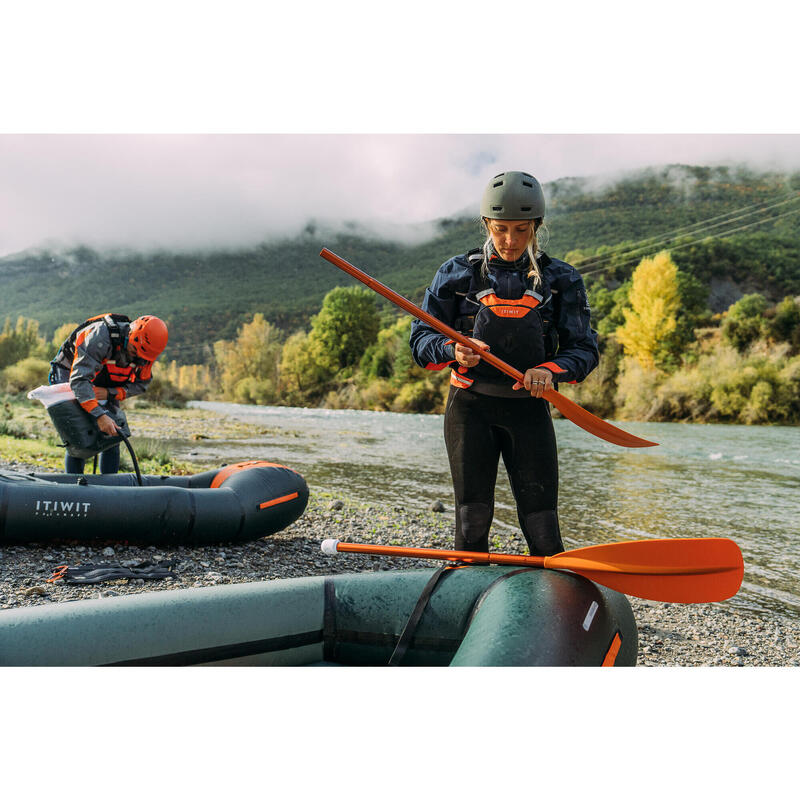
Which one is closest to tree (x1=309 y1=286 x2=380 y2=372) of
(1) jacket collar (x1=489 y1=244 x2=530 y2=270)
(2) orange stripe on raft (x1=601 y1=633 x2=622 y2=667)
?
(1) jacket collar (x1=489 y1=244 x2=530 y2=270)

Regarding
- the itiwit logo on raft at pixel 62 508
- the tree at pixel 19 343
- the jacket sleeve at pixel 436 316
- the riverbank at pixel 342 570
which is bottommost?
the riverbank at pixel 342 570

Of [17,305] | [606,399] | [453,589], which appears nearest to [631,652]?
[453,589]

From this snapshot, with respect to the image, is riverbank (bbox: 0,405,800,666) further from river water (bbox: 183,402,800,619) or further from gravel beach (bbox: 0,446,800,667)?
river water (bbox: 183,402,800,619)

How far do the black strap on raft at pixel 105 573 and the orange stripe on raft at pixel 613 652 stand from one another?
2.14 meters

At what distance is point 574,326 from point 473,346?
392 millimetres

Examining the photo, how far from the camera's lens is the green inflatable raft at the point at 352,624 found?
60.6 inches

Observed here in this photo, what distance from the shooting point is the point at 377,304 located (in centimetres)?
4262

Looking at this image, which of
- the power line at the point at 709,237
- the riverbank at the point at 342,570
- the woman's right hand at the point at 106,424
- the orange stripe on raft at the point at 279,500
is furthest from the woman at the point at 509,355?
the power line at the point at 709,237

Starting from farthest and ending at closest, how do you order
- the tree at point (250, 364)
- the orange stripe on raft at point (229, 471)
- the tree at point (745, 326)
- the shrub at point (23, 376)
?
1. the tree at point (250, 364)
2. the tree at point (745, 326)
3. the shrub at point (23, 376)
4. the orange stripe on raft at point (229, 471)

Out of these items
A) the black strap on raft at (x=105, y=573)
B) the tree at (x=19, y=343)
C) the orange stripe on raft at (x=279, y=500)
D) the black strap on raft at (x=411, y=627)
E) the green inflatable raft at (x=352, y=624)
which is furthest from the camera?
the tree at (x=19, y=343)

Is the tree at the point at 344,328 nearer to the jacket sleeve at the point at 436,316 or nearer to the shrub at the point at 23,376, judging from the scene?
the shrub at the point at 23,376

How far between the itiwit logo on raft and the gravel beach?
206 millimetres

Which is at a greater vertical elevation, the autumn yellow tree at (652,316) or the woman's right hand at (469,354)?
the autumn yellow tree at (652,316)

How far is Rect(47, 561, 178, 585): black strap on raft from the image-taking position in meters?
2.88
